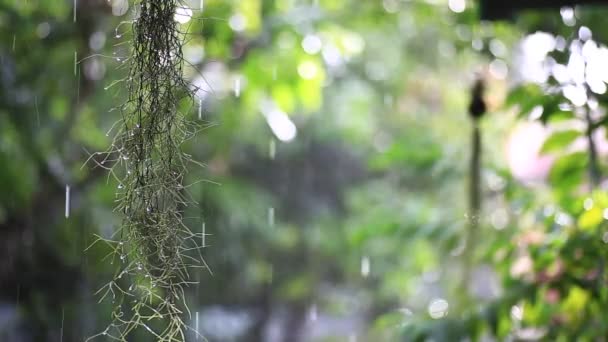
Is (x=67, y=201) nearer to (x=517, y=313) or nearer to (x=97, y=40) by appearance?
(x=97, y=40)

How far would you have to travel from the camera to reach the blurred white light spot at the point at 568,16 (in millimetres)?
1056

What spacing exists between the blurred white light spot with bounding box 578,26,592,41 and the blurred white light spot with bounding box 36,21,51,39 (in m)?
0.95

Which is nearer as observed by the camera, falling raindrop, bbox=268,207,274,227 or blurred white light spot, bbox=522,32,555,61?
blurred white light spot, bbox=522,32,555,61

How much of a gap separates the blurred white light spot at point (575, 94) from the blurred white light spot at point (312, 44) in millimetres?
754

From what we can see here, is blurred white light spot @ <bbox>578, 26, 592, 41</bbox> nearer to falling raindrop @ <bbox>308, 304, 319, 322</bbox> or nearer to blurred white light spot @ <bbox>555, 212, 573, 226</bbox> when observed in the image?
blurred white light spot @ <bbox>555, 212, 573, 226</bbox>

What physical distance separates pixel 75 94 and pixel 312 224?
58.1 inches

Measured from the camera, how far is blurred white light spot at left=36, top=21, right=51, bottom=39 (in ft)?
3.91

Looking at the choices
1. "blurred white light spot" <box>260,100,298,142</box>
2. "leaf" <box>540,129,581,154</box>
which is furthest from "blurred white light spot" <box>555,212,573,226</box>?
"blurred white light spot" <box>260,100,298,142</box>

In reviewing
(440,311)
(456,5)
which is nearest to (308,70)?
(456,5)

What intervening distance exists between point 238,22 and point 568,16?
737mm

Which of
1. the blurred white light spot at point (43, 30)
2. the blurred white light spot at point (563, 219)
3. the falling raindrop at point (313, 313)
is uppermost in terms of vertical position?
the blurred white light spot at point (43, 30)

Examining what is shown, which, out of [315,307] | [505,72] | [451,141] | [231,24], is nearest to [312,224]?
[315,307]

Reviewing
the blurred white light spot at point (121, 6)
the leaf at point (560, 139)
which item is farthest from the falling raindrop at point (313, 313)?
the blurred white light spot at point (121, 6)

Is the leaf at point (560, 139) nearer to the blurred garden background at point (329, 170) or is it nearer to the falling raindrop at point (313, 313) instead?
the blurred garden background at point (329, 170)
